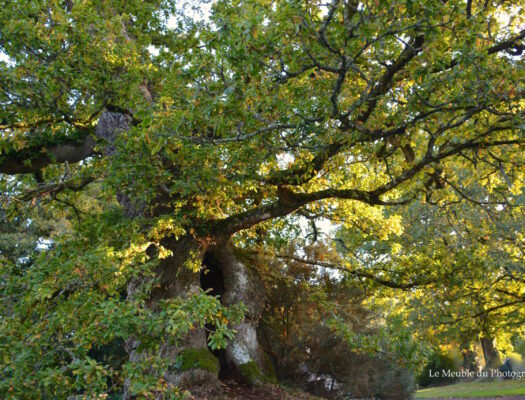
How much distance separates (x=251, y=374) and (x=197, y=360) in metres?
1.26

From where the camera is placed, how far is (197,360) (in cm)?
743

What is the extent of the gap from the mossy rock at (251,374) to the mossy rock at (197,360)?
69 cm

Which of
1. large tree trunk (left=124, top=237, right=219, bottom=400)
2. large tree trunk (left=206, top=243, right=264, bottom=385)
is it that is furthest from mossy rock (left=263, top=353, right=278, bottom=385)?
large tree trunk (left=124, top=237, right=219, bottom=400)

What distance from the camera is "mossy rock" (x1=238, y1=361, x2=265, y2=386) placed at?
26.6 feet

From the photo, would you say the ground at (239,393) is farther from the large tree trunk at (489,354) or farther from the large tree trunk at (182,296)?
the large tree trunk at (489,354)

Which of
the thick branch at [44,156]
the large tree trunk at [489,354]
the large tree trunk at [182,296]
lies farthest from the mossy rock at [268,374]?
the large tree trunk at [489,354]

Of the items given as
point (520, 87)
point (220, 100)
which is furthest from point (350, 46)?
point (520, 87)

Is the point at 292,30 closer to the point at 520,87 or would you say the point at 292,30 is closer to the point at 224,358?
the point at 520,87

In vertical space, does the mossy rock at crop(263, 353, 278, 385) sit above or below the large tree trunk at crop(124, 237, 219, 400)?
below

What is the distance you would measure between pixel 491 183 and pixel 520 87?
5.61 meters

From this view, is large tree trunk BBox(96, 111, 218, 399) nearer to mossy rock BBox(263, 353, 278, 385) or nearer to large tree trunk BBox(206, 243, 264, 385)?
large tree trunk BBox(206, 243, 264, 385)

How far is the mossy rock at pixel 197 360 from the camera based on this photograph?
24.0 ft

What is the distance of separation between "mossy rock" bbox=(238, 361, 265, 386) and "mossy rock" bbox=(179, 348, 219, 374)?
2.26 ft

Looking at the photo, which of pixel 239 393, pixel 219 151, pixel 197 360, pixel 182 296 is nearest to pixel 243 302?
pixel 182 296
